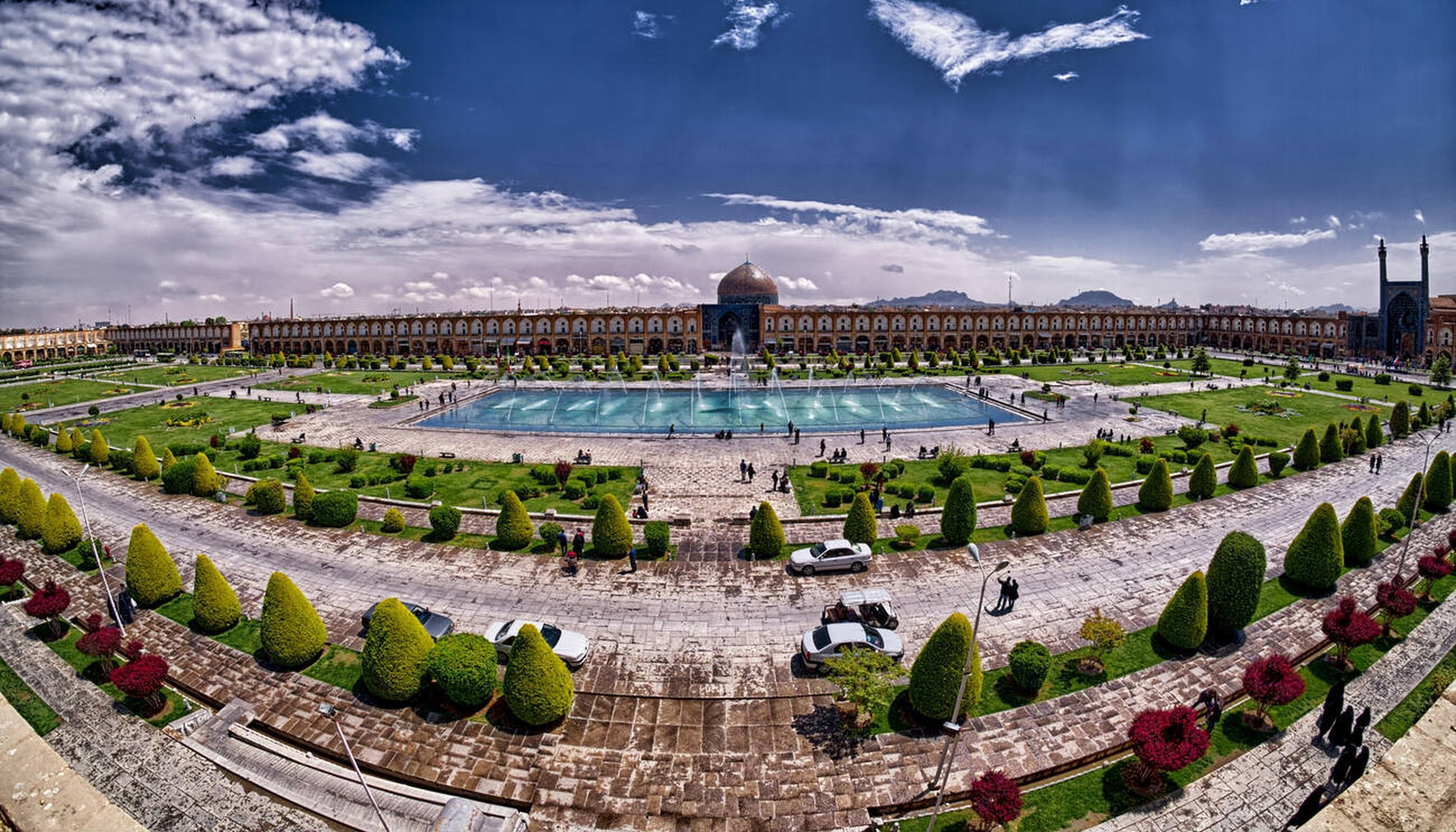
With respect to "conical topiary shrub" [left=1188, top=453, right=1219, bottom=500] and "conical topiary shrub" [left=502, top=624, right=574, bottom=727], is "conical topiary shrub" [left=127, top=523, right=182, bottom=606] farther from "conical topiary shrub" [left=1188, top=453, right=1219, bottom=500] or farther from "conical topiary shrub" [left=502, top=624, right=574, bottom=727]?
"conical topiary shrub" [left=1188, top=453, right=1219, bottom=500]

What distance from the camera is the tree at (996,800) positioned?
30.7 ft

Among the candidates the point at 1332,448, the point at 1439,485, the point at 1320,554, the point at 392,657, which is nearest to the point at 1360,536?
the point at 1320,554

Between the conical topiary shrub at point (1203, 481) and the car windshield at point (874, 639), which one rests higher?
the conical topiary shrub at point (1203, 481)

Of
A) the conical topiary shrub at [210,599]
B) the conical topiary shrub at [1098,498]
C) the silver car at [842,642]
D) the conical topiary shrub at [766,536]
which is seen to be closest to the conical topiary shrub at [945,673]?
the silver car at [842,642]

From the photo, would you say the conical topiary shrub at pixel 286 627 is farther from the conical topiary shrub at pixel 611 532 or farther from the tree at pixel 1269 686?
the tree at pixel 1269 686

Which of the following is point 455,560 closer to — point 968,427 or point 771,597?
point 771,597

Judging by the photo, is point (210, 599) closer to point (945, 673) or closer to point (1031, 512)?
point (945, 673)

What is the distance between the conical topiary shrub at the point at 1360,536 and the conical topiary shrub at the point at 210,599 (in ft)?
97.0

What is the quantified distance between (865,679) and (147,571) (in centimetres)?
1811

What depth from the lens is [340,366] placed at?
253ft

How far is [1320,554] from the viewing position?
1695 centimetres

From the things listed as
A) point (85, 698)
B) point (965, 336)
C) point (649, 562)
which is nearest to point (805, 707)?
point (649, 562)

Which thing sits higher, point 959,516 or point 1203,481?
point 1203,481

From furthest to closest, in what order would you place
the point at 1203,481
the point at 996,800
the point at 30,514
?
the point at 1203,481 < the point at 30,514 < the point at 996,800
